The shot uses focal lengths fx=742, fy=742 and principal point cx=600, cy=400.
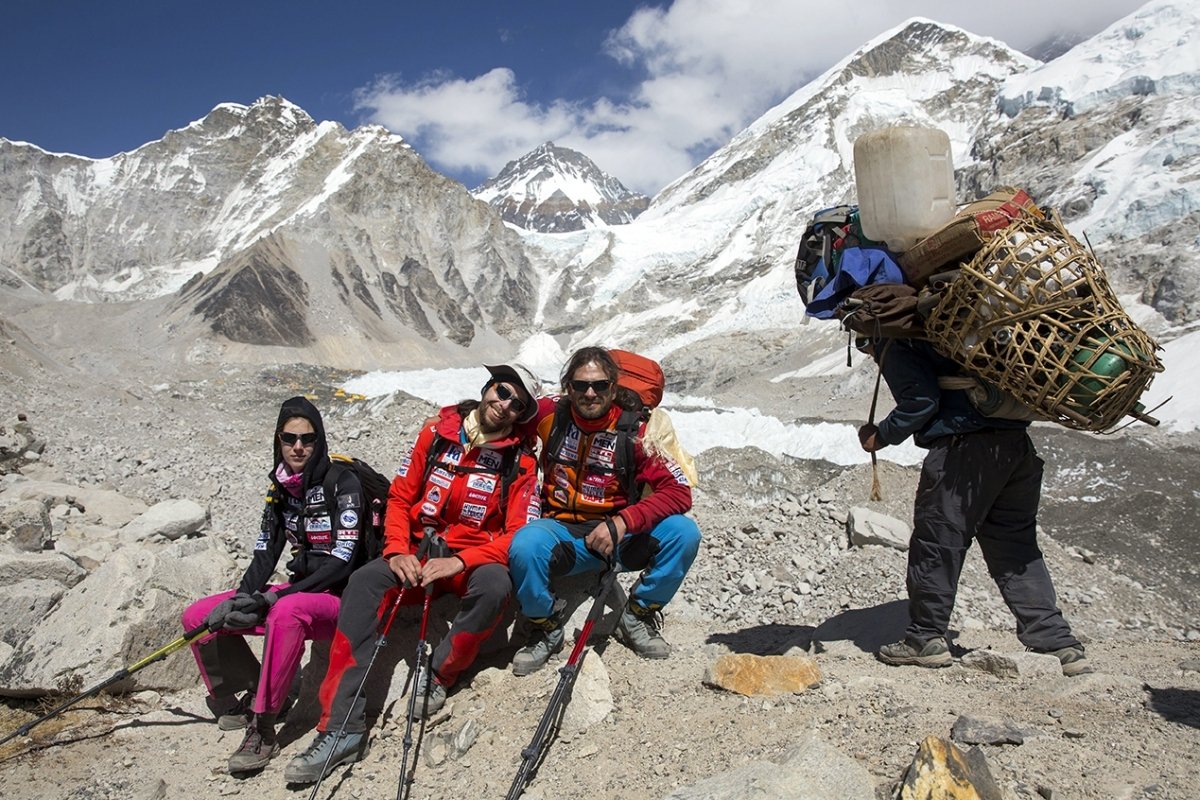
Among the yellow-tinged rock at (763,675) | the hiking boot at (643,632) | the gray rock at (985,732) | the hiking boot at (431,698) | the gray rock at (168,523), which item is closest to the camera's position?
the gray rock at (985,732)

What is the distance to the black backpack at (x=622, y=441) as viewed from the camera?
147 inches

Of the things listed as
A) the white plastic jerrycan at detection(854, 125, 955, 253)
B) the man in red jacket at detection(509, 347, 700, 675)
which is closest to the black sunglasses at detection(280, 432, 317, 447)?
the man in red jacket at detection(509, 347, 700, 675)

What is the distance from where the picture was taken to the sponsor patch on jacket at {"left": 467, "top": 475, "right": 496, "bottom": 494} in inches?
148

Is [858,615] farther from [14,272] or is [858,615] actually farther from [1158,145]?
[14,272]

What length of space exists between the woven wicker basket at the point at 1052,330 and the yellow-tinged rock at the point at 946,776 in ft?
5.34

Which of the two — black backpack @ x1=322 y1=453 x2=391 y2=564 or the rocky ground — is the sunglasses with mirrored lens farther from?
the rocky ground

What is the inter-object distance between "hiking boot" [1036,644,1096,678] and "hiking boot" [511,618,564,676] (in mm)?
2412

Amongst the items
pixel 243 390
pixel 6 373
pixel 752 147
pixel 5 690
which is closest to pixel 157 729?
pixel 5 690

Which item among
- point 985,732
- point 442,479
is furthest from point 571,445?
point 985,732

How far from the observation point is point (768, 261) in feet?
224

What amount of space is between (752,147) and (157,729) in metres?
115

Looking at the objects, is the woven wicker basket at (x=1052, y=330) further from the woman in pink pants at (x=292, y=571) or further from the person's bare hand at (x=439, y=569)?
the woman in pink pants at (x=292, y=571)

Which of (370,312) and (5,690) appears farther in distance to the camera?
(370,312)

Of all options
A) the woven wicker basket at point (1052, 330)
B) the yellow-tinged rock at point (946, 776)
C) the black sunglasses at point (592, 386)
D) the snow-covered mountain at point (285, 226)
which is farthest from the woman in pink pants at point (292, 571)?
the snow-covered mountain at point (285, 226)
